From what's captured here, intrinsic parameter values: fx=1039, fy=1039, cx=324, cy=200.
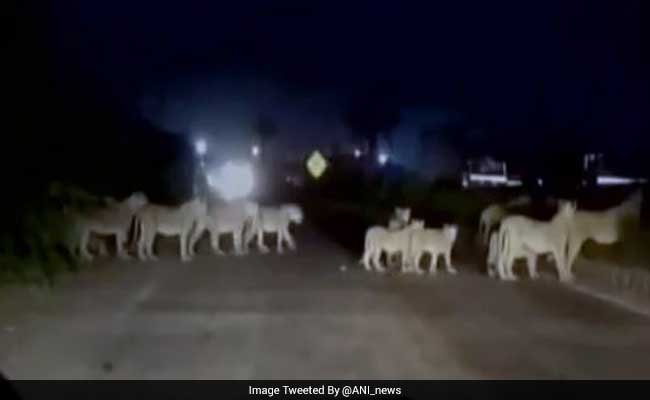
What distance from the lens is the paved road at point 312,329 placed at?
1010cm

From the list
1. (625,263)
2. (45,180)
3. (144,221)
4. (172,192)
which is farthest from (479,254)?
(172,192)

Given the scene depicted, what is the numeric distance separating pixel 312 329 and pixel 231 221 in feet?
42.4

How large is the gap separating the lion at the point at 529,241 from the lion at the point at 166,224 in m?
7.11

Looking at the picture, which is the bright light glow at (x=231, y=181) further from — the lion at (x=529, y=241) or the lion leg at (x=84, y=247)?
the lion at (x=529, y=241)

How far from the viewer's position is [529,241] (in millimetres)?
18797

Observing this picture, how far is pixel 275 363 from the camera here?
33.6 feet

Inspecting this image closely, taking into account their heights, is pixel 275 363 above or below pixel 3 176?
below

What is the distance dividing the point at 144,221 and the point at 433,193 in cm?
1615

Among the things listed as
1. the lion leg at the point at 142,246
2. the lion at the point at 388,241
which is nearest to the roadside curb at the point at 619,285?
the lion at the point at 388,241

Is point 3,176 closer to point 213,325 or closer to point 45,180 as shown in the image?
point 45,180

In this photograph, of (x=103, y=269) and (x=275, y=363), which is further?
(x=103, y=269)

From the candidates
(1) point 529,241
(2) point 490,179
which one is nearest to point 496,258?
(1) point 529,241

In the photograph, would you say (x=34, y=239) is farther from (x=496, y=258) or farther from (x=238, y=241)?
(x=496, y=258)

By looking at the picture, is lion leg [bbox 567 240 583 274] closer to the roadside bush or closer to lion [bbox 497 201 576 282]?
lion [bbox 497 201 576 282]
